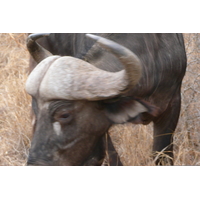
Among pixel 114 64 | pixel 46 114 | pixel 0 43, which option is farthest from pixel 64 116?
pixel 0 43

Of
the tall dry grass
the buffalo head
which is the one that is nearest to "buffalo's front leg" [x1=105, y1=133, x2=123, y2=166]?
the buffalo head

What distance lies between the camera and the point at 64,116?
6.31 feet

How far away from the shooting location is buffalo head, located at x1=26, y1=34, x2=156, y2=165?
6.12ft

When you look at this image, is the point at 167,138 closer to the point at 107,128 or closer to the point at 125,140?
the point at 125,140

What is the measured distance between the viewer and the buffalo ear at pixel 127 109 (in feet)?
6.34

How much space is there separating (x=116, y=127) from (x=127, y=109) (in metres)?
0.37

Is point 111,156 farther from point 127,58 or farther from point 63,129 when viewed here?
point 127,58

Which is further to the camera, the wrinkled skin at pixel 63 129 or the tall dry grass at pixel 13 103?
the tall dry grass at pixel 13 103

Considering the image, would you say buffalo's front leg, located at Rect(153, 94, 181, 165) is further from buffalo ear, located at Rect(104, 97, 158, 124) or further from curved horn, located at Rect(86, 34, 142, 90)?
curved horn, located at Rect(86, 34, 142, 90)

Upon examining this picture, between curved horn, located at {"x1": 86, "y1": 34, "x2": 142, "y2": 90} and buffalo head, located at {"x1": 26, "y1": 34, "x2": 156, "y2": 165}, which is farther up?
curved horn, located at {"x1": 86, "y1": 34, "x2": 142, "y2": 90}

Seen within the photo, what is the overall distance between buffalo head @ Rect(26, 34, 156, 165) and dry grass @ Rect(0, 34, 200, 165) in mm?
326

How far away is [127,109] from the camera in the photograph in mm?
1951

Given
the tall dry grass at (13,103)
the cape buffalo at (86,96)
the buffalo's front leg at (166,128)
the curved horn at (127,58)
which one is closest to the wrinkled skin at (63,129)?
the cape buffalo at (86,96)

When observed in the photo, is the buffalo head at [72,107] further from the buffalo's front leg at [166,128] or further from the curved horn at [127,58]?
the buffalo's front leg at [166,128]
